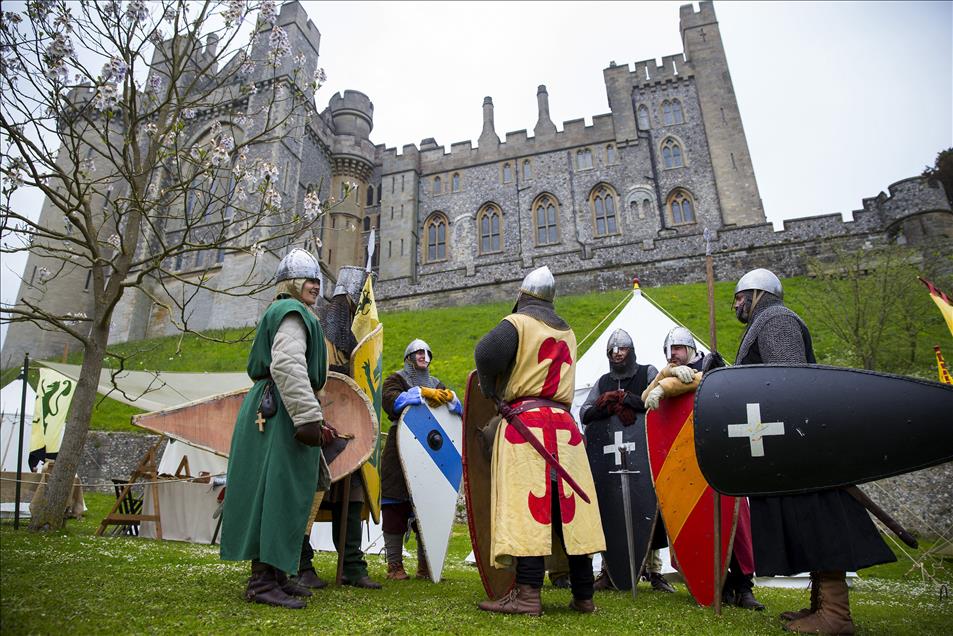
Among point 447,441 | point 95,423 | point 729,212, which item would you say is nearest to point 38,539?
point 447,441

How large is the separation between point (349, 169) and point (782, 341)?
31.6 meters

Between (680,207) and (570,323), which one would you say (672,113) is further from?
(570,323)

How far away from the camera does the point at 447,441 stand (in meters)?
4.38

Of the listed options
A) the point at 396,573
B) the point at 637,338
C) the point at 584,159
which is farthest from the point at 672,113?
the point at 396,573

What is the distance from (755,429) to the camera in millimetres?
2576

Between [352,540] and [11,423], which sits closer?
[352,540]

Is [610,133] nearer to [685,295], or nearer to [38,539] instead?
[685,295]

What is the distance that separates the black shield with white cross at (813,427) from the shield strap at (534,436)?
69 cm

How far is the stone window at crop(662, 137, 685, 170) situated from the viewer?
2875 cm

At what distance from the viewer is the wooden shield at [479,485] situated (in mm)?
3164

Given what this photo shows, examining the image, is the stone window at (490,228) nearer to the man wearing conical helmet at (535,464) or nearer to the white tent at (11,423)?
the white tent at (11,423)

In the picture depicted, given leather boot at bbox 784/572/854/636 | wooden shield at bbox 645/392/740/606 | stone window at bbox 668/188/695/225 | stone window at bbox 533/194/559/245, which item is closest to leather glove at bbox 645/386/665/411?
wooden shield at bbox 645/392/740/606

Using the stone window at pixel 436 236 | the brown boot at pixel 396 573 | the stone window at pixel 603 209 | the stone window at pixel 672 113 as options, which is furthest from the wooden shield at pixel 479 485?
the stone window at pixel 672 113

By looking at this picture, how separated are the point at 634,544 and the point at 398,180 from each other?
31.9 m
